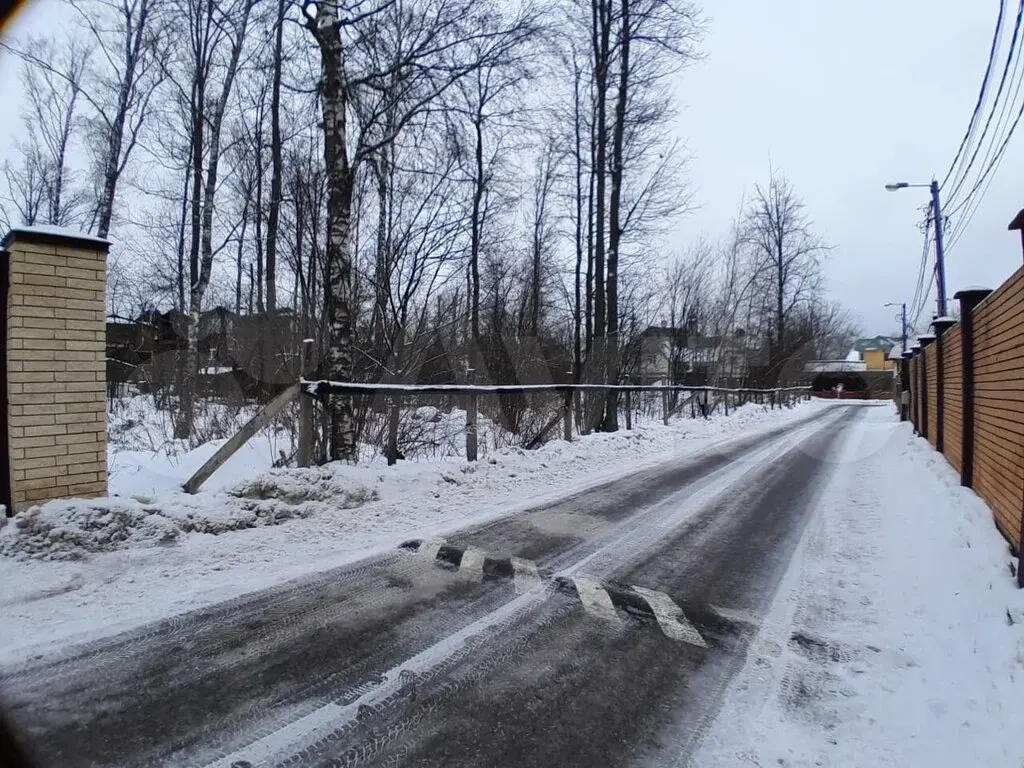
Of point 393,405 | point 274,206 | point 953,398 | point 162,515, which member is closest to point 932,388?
point 953,398

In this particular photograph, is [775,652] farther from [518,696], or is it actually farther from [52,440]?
[52,440]

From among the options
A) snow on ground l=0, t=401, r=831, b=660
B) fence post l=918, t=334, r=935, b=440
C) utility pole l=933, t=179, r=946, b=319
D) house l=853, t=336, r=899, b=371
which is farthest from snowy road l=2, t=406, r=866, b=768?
house l=853, t=336, r=899, b=371

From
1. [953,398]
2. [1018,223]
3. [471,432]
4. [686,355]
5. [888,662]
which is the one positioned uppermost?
[686,355]

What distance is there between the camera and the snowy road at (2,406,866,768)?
2.08 m

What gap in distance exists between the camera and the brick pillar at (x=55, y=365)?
4.04 m

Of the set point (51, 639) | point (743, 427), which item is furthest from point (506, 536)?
point (743, 427)

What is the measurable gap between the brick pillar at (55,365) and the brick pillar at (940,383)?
36.1 feet

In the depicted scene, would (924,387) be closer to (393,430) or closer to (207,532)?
(393,430)

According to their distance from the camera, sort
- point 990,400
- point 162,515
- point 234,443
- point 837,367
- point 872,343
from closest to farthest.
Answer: point 162,515
point 990,400
point 234,443
point 837,367
point 872,343

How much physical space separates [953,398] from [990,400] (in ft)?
9.94

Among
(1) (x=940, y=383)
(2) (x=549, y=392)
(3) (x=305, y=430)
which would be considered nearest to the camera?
(3) (x=305, y=430)

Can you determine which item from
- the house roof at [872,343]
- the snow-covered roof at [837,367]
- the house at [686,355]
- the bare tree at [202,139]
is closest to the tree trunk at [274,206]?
the bare tree at [202,139]

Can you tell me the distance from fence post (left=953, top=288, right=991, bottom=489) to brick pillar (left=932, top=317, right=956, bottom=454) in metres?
2.58

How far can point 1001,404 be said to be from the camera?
15.4 feet
